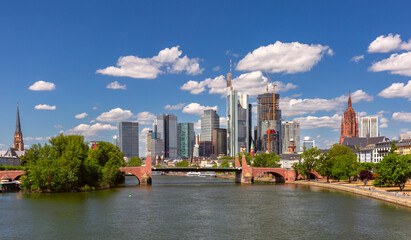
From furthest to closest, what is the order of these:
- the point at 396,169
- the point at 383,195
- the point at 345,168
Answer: the point at 345,168, the point at 396,169, the point at 383,195

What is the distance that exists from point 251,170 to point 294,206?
252ft

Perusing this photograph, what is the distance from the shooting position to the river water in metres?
52.9

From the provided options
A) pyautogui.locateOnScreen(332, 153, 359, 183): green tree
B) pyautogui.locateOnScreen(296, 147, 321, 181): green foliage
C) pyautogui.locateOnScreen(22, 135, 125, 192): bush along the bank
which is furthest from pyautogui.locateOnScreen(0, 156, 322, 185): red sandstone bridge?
pyautogui.locateOnScreen(22, 135, 125, 192): bush along the bank

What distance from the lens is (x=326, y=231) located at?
5466 cm

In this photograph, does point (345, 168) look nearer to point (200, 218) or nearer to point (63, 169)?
point (200, 218)

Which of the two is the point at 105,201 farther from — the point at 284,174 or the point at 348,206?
the point at 284,174

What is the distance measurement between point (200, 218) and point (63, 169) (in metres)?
47.2

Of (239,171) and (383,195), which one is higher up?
(383,195)

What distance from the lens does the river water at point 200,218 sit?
52.9 metres

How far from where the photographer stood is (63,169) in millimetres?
98938

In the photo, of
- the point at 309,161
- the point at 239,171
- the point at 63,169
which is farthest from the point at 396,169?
the point at 239,171

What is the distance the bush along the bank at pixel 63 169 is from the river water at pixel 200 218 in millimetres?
9443

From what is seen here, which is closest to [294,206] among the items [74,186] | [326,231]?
[326,231]

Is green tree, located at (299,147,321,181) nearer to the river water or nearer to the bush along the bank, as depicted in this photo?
Result: the river water
